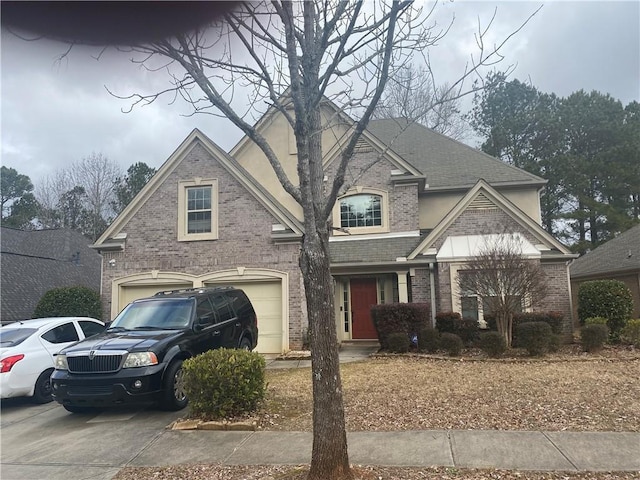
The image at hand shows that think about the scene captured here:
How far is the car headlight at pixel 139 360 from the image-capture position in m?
7.29

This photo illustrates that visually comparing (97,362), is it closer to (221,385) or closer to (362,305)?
(221,385)

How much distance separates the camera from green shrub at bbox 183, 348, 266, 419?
271 inches

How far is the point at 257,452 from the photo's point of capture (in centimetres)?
561

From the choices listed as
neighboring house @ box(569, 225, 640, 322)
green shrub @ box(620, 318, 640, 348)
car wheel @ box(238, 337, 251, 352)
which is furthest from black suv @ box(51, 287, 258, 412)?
neighboring house @ box(569, 225, 640, 322)

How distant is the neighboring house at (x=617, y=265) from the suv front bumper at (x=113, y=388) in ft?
50.3

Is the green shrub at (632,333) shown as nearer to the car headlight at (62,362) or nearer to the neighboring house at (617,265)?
the neighboring house at (617,265)

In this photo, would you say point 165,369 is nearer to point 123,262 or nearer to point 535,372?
point 535,372

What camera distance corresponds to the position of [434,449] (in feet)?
17.7

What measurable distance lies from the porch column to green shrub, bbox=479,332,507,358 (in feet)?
13.7

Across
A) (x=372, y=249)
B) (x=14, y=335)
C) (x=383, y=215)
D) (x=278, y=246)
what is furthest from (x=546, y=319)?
(x=14, y=335)

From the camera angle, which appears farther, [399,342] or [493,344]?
[399,342]

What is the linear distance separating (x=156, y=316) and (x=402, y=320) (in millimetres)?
6474

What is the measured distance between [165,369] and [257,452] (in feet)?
8.39

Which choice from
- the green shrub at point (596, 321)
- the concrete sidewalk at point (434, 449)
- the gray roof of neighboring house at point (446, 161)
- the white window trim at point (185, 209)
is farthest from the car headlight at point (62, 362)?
the gray roof of neighboring house at point (446, 161)
